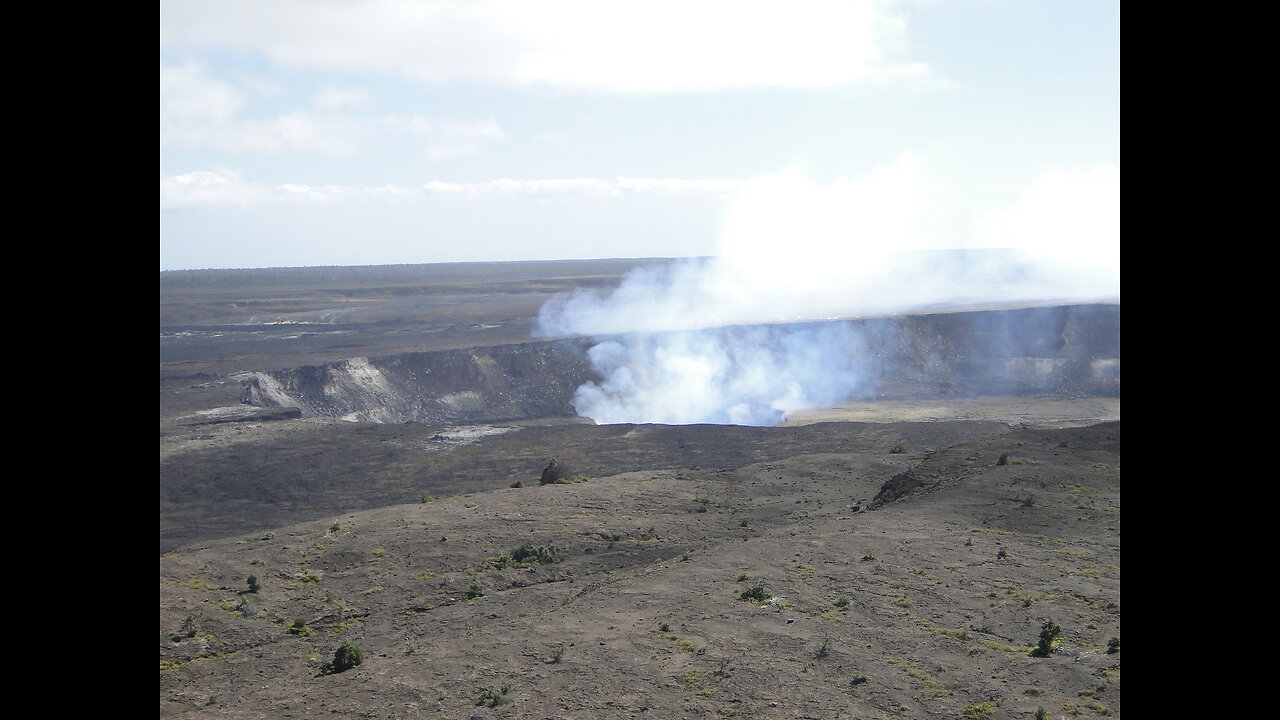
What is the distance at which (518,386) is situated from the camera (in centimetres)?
5250

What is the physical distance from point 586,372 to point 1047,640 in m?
43.5

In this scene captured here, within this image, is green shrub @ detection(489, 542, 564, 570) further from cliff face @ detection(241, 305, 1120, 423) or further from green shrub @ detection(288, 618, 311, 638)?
cliff face @ detection(241, 305, 1120, 423)

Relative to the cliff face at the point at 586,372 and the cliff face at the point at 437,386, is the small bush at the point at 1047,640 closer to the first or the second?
the cliff face at the point at 437,386

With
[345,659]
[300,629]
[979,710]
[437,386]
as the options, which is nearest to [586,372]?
[437,386]

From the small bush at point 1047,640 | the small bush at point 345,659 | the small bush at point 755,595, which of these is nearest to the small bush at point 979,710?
the small bush at point 1047,640

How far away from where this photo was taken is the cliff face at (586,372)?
49219mm

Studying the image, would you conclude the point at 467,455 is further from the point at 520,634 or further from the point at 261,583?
the point at 520,634

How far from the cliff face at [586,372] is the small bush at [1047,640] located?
37.8 meters

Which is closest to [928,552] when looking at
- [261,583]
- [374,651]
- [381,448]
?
[374,651]

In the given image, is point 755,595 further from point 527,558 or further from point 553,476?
point 553,476

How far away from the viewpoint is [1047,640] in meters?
12.0
